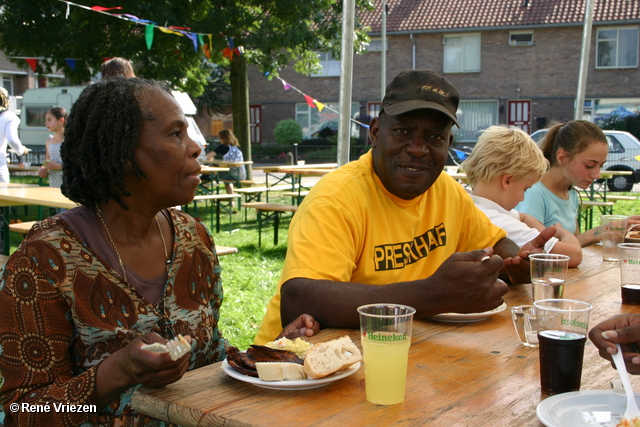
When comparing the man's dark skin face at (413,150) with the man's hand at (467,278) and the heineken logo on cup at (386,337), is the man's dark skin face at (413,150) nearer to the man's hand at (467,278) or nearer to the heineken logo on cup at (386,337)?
the man's hand at (467,278)

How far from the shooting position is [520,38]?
27.7 m

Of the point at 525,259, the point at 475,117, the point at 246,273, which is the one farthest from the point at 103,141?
the point at 475,117

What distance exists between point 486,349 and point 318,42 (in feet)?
48.3

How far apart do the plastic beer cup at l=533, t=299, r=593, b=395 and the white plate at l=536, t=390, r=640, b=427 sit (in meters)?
0.07

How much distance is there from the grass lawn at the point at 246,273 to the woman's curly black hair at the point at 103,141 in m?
2.55

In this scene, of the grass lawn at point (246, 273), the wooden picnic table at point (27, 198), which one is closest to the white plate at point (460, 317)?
the grass lawn at point (246, 273)

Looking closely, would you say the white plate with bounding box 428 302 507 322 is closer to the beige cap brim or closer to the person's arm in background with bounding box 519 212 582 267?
the beige cap brim

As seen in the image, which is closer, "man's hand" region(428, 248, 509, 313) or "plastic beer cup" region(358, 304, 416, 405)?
"plastic beer cup" region(358, 304, 416, 405)

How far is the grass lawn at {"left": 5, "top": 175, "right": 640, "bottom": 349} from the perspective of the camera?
16.2 feet

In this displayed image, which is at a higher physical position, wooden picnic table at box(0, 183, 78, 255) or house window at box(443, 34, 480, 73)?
house window at box(443, 34, 480, 73)

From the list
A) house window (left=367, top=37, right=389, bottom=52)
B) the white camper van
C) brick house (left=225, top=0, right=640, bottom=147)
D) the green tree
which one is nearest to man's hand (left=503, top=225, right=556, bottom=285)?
the green tree

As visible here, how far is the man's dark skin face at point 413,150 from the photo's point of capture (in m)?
2.44

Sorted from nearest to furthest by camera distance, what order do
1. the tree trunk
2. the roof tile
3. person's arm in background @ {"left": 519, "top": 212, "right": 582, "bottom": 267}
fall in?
person's arm in background @ {"left": 519, "top": 212, "right": 582, "bottom": 267} → the tree trunk → the roof tile

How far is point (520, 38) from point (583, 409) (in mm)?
28634
